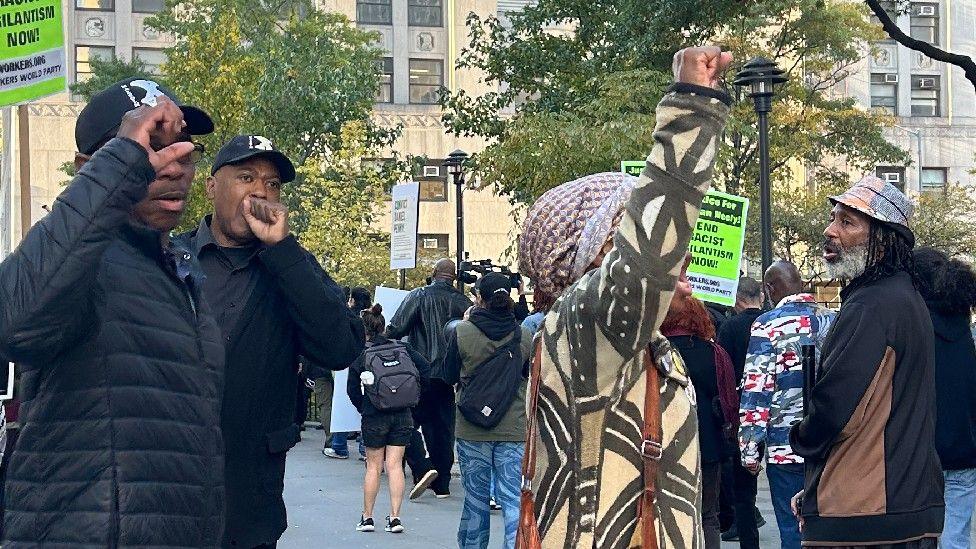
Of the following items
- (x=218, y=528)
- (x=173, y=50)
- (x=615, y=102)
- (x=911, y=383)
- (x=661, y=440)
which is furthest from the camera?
(x=173, y=50)

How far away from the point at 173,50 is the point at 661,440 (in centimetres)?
3299

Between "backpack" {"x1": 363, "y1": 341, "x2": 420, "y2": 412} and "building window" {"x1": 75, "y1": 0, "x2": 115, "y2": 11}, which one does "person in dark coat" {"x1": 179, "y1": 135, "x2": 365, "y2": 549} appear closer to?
"backpack" {"x1": 363, "y1": 341, "x2": 420, "y2": 412}

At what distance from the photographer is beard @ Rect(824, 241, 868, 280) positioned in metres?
5.48

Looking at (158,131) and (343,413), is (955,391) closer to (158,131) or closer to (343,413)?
(158,131)

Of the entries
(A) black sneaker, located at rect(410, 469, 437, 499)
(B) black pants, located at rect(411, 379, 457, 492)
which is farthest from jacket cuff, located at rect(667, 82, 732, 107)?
(B) black pants, located at rect(411, 379, 457, 492)

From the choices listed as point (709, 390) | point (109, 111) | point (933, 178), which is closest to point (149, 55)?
point (933, 178)

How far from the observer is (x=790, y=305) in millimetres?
8523

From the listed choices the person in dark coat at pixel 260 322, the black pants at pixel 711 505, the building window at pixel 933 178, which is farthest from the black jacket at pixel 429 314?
the building window at pixel 933 178

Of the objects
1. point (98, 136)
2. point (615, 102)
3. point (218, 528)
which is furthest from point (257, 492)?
point (615, 102)

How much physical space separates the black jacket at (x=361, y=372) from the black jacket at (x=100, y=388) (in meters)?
9.04

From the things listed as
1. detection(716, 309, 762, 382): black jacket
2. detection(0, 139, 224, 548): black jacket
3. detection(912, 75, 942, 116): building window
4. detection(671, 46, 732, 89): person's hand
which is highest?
detection(912, 75, 942, 116): building window

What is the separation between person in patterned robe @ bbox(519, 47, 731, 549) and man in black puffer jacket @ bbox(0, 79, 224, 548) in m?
0.84

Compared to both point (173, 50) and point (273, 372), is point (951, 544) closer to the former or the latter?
point (273, 372)

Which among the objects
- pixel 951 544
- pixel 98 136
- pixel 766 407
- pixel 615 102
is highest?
pixel 615 102
